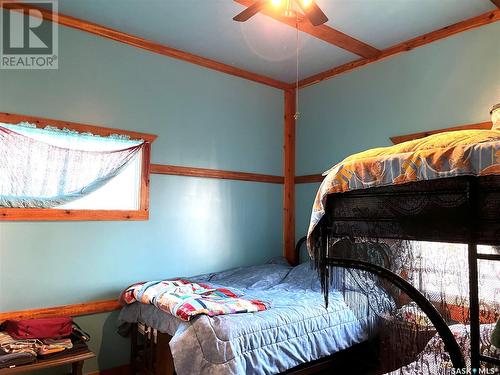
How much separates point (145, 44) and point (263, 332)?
106 inches

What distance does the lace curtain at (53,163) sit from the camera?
8.95 ft

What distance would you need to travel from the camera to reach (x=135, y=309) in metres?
2.86

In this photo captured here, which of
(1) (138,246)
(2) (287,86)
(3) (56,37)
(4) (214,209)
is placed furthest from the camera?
(2) (287,86)

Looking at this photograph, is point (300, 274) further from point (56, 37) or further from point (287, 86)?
point (56, 37)

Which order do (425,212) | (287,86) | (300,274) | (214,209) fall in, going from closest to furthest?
(425,212)
(300,274)
(214,209)
(287,86)

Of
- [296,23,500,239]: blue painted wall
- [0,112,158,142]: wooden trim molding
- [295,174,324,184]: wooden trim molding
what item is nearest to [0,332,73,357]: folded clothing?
[0,112,158,142]: wooden trim molding

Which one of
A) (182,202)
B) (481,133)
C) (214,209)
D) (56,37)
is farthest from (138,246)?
(481,133)

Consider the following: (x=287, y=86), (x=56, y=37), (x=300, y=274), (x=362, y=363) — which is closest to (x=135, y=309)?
(x=300, y=274)

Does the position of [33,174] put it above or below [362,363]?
above

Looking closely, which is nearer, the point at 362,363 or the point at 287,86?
the point at 362,363

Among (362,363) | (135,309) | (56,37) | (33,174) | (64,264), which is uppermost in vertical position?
(56,37)

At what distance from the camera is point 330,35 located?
3281 mm

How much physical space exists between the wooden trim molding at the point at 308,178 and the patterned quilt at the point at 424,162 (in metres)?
2.62

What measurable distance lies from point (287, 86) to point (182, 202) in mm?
2005
